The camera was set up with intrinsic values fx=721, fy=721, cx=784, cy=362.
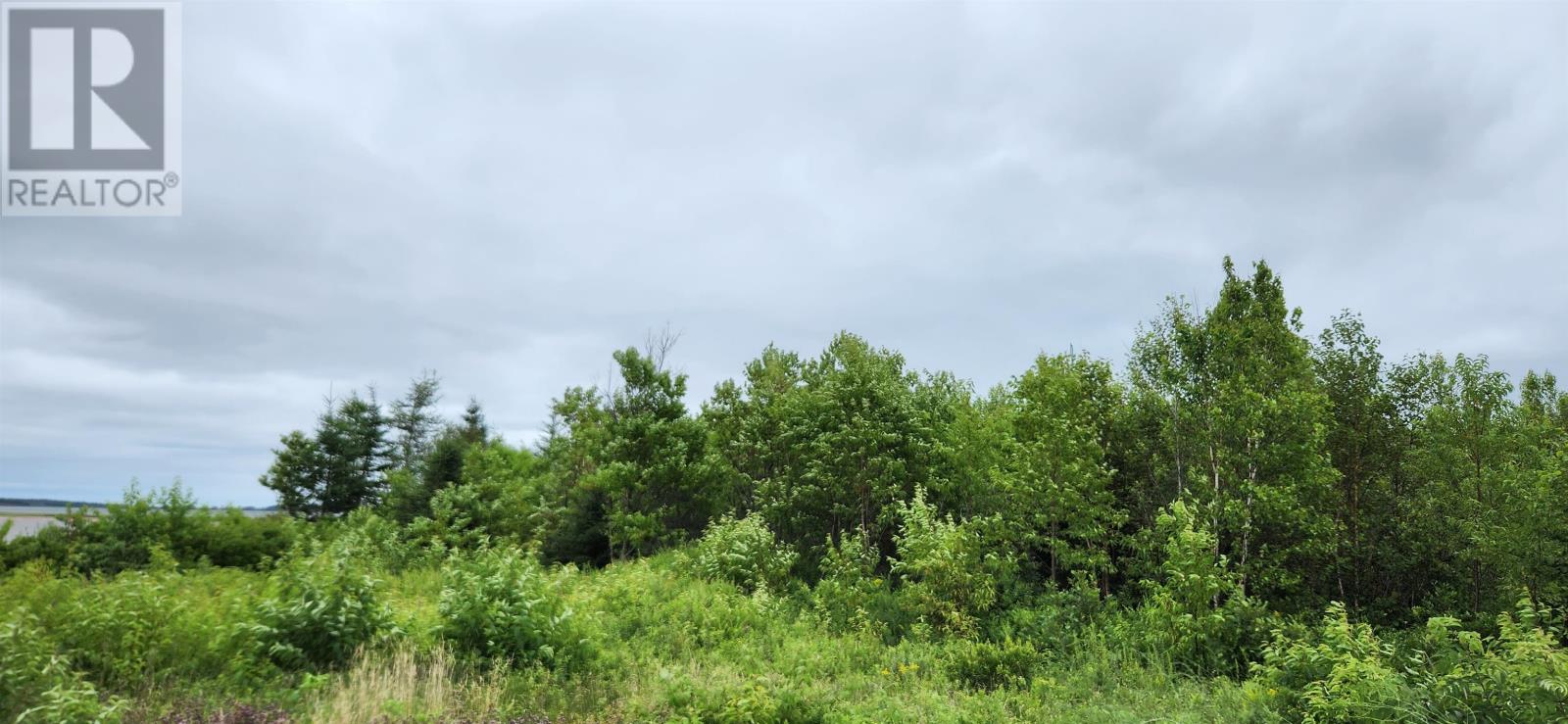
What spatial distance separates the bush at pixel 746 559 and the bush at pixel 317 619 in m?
8.38

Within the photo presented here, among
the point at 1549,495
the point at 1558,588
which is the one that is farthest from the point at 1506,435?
the point at 1558,588

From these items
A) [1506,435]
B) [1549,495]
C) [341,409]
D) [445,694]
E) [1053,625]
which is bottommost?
[1053,625]

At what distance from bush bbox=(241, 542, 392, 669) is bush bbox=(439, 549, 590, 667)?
824 mm

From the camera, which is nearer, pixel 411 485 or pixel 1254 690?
pixel 1254 690

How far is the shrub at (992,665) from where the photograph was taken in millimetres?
10375

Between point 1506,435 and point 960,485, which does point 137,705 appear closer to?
point 960,485

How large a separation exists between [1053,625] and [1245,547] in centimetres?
356

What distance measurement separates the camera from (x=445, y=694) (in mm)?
7441

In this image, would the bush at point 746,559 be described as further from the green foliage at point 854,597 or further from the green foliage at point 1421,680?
the green foliage at point 1421,680

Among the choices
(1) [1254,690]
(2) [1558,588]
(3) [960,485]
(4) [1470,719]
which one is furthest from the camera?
(3) [960,485]

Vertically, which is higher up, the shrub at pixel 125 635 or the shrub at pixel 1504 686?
the shrub at pixel 125 635

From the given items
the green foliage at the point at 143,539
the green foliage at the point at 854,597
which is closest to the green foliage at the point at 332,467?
the green foliage at the point at 143,539

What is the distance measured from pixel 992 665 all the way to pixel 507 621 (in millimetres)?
6780

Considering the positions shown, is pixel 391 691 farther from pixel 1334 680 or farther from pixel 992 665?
pixel 1334 680
